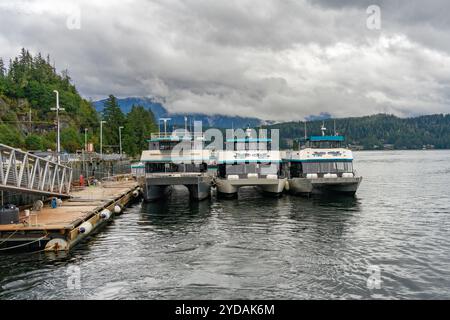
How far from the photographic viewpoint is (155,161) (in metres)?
43.5

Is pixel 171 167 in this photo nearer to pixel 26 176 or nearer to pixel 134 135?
pixel 26 176

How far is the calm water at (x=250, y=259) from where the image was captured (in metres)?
15.7

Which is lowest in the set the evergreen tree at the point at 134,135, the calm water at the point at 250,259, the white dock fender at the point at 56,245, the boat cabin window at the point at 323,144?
the calm water at the point at 250,259

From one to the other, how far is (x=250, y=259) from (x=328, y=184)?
26623mm

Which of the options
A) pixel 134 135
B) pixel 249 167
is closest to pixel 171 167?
pixel 249 167

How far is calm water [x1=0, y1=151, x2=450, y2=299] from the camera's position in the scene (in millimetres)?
15680

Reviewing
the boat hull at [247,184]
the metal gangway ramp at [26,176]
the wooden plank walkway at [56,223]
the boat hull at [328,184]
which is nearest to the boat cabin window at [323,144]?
the boat hull at [328,184]

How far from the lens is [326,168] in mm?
44531

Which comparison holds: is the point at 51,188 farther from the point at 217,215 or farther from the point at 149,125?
the point at 149,125

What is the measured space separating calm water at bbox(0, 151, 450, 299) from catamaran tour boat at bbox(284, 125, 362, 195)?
894 cm

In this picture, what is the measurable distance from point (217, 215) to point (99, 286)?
1807 cm

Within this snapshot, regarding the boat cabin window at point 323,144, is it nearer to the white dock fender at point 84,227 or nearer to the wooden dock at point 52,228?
the wooden dock at point 52,228

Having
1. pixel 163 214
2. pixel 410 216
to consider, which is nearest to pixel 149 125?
pixel 163 214

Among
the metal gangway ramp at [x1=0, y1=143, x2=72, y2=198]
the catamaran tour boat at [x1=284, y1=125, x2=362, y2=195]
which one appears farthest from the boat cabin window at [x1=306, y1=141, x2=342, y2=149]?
the metal gangway ramp at [x1=0, y1=143, x2=72, y2=198]
